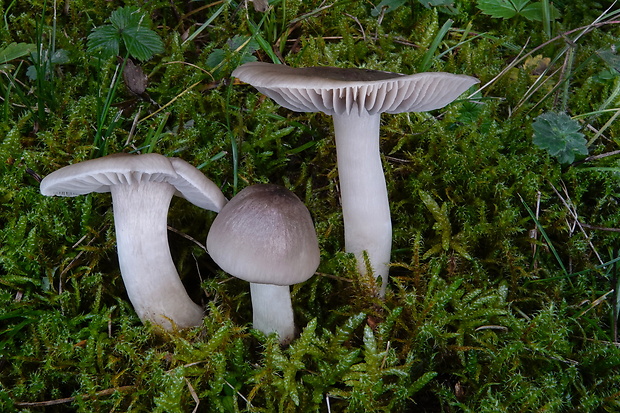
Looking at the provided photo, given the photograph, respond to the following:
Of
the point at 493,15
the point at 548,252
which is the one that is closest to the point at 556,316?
the point at 548,252

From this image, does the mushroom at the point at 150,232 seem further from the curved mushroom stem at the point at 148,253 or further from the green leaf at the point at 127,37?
the green leaf at the point at 127,37

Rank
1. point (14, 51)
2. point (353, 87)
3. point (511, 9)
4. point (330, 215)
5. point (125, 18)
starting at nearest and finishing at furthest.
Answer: point (353, 87) → point (330, 215) → point (14, 51) → point (125, 18) → point (511, 9)

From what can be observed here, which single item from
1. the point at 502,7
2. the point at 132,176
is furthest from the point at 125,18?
the point at 502,7

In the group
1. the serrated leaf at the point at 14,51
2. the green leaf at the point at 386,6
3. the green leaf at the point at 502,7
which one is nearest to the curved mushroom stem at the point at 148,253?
the serrated leaf at the point at 14,51

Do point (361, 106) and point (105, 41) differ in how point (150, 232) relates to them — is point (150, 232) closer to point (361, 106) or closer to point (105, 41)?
point (361, 106)

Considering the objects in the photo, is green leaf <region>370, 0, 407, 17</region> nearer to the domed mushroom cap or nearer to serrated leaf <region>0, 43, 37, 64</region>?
the domed mushroom cap
